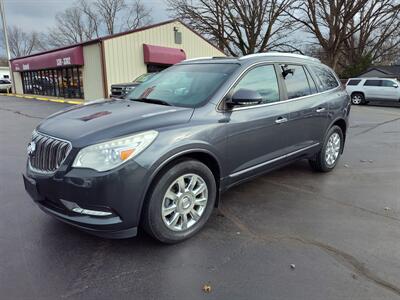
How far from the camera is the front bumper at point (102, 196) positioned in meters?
2.69

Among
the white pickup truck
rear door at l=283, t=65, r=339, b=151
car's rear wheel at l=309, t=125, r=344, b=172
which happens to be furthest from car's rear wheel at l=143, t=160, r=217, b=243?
the white pickup truck

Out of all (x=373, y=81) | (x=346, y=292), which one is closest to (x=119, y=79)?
(x=373, y=81)

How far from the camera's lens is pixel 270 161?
418cm

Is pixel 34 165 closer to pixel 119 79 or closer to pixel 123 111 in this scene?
pixel 123 111

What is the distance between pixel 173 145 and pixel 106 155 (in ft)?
1.91

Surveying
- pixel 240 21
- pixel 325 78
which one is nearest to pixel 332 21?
pixel 240 21

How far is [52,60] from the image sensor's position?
24.0 metres

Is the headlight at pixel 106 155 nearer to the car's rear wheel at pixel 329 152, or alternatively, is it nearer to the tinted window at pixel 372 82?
the car's rear wheel at pixel 329 152

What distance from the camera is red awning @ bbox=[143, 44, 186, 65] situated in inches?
858

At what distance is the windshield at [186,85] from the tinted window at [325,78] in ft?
6.07

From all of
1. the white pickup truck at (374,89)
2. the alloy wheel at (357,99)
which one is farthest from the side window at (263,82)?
the alloy wheel at (357,99)

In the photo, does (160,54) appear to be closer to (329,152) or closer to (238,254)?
(329,152)

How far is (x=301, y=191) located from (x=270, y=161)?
0.82 metres

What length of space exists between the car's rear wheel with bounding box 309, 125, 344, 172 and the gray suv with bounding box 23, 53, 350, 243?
576 mm
